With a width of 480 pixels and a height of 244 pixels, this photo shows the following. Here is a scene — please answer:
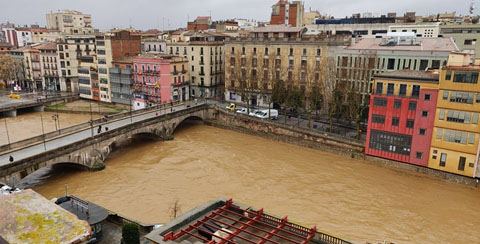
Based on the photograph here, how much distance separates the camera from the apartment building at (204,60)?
70.6 m

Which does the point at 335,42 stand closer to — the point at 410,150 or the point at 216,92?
the point at 410,150

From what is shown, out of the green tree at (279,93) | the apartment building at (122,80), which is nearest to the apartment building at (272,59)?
the green tree at (279,93)

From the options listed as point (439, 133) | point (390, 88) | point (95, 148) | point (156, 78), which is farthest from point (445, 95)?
point (156, 78)

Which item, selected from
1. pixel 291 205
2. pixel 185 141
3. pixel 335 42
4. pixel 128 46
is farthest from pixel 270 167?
pixel 128 46

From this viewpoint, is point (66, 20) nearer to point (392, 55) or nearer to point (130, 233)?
point (392, 55)

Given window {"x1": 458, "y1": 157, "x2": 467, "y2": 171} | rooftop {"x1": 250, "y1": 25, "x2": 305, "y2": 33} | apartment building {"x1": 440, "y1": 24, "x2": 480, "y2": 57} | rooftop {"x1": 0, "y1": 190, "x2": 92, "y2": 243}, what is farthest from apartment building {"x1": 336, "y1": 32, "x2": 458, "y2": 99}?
rooftop {"x1": 0, "y1": 190, "x2": 92, "y2": 243}

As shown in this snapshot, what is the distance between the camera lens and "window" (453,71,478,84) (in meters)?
34.9

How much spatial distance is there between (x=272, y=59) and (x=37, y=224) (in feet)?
166

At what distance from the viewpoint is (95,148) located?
39.0m

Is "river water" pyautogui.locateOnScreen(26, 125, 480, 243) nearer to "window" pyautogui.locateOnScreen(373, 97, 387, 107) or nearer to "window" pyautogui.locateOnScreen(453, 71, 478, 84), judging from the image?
"window" pyautogui.locateOnScreen(373, 97, 387, 107)

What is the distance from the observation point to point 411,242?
88.5 ft

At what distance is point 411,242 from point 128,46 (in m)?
64.1

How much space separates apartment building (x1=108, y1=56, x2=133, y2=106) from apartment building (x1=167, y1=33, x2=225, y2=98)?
1069cm

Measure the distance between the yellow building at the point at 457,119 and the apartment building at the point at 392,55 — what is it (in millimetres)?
8681
